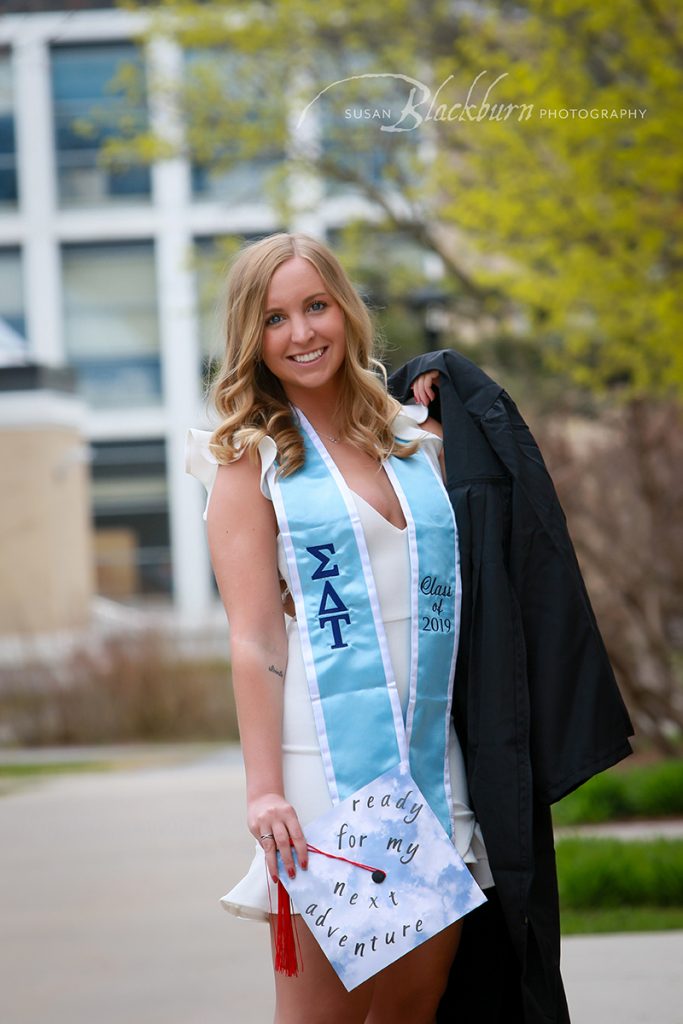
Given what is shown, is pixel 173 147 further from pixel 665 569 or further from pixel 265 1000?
pixel 265 1000

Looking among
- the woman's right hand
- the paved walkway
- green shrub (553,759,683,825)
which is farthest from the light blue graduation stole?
green shrub (553,759,683,825)

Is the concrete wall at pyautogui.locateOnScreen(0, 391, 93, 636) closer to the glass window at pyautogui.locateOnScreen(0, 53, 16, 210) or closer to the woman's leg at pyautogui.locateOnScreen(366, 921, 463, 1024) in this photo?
the glass window at pyautogui.locateOnScreen(0, 53, 16, 210)

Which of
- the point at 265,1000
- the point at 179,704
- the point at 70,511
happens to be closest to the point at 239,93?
the point at 179,704

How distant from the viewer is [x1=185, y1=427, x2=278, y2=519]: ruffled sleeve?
9.38ft

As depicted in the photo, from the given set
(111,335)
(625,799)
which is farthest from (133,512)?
(625,799)

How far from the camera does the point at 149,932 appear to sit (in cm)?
606

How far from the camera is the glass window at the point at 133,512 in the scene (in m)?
34.4

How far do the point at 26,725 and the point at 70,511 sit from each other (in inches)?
516

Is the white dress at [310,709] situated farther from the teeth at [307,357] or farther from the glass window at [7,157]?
the glass window at [7,157]

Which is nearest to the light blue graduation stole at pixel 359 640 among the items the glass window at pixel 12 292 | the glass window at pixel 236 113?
the glass window at pixel 236 113

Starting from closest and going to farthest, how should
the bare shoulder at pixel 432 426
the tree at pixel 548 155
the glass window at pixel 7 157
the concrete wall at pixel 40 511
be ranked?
1. the bare shoulder at pixel 432 426
2. the tree at pixel 548 155
3. the concrete wall at pixel 40 511
4. the glass window at pixel 7 157

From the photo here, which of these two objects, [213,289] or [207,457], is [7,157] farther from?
[207,457]

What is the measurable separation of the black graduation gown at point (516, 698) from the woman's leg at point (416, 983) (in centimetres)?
13

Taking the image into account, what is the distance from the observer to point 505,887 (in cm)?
279
